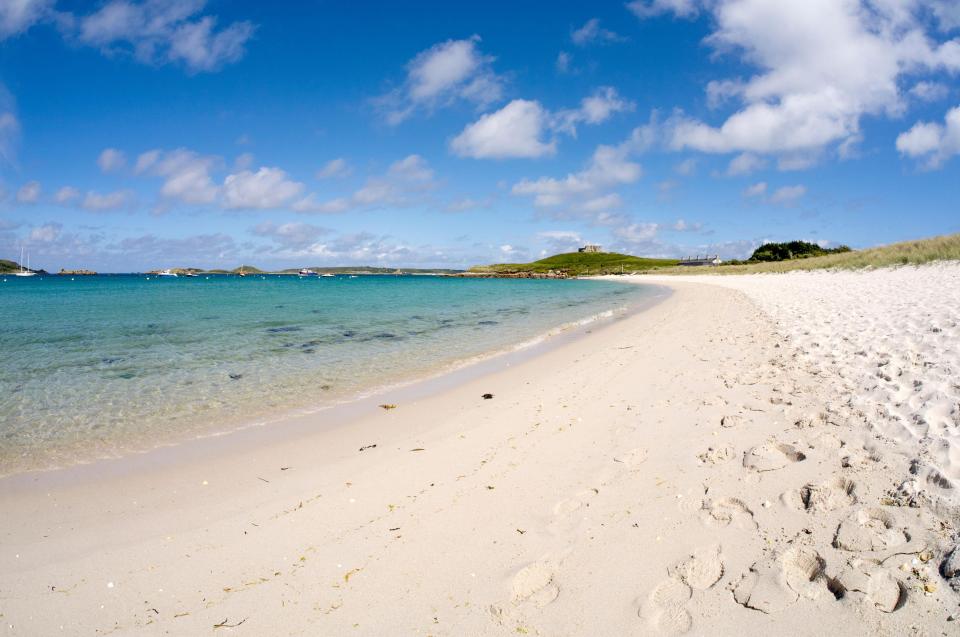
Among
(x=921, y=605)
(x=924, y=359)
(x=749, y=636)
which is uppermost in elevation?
(x=924, y=359)

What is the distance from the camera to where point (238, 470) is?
618cm

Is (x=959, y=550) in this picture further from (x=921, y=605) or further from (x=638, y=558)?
(x=638, y=558)

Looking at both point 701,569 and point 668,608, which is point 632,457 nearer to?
point 701,569

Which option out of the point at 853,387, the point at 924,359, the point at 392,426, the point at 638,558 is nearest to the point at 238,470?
the point at 392,426

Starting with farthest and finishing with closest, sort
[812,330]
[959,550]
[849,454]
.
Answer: [812,330] → [849,454] → [959,550]

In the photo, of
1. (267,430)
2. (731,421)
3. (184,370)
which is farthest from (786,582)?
(184,370)

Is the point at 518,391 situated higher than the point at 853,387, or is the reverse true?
the point at 853,387

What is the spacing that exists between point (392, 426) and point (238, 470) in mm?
2419

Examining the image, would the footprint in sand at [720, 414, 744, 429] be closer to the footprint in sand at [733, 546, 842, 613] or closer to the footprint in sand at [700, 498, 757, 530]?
the footprint in sand at [700, 498, 757, 530]

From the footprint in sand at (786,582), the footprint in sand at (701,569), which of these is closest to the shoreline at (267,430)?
the footprint in sand at (701,569)

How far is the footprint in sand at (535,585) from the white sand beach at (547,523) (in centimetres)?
1

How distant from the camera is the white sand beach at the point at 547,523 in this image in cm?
309

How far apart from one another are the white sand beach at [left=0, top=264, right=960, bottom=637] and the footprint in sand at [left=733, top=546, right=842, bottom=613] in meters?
0.01

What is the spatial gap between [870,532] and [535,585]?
97.2 inches
